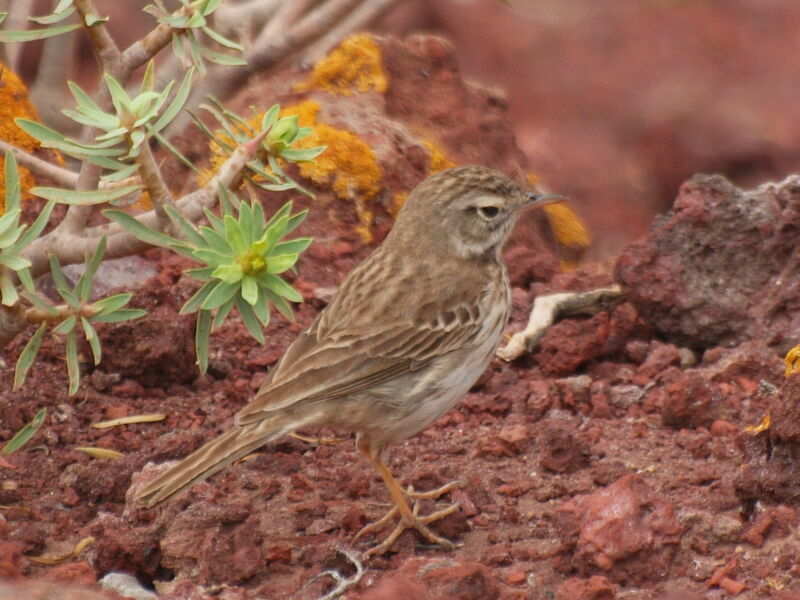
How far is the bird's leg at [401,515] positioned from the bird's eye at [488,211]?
123cm

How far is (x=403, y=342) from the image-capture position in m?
5.81

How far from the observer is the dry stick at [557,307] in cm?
676

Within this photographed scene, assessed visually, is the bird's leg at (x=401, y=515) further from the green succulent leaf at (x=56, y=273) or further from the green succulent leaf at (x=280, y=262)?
the green succulent leaf at (x=56, y=273)

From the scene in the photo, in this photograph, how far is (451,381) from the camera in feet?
19.0

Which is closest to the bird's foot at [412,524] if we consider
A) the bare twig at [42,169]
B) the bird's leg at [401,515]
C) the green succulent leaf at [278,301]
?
the bird's leg at [401,515]

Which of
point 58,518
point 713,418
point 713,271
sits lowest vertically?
point 58,518

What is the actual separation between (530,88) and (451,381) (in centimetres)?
628

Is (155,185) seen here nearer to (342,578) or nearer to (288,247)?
(288,247)

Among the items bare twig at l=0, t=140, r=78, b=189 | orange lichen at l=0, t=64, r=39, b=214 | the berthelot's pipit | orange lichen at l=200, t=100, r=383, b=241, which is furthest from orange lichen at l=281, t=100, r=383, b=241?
bare twig at l=0, t=140, r=78, b=189

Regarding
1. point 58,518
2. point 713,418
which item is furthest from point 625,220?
point 58,518

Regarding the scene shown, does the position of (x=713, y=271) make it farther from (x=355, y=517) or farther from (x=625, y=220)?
(x=625, y=220)

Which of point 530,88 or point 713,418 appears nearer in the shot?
point 713,418

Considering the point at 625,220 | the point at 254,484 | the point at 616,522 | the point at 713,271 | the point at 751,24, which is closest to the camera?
the point at 616,522

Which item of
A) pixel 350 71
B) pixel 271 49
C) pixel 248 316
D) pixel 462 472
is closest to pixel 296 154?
pixel 248 316
